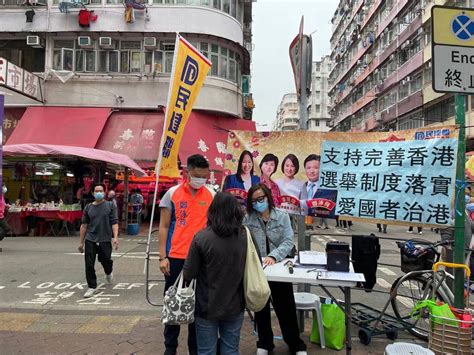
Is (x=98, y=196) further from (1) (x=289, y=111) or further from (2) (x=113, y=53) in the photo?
(1) (x=289, y=111)

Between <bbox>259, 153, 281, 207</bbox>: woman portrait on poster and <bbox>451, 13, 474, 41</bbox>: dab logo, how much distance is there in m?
2.65

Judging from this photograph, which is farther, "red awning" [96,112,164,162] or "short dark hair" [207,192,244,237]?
"red awning" [96,112,164,162]

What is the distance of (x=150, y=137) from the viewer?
62.3 ft

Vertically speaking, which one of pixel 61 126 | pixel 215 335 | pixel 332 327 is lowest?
pixel 332 327

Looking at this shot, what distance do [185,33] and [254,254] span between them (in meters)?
18.6

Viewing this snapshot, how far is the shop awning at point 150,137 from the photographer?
1847cm

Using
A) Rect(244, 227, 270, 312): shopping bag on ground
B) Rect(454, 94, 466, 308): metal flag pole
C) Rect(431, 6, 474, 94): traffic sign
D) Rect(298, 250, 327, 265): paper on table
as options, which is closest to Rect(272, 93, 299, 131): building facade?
Rect(298, 250, 327, 265): paper on table

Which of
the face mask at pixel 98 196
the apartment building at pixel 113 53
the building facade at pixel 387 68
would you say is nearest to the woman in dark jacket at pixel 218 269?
the face mask at pixel 98 196

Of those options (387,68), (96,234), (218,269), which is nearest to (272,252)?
(218,269)

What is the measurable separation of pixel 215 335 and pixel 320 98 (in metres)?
90.8

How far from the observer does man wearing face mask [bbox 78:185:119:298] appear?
691 centimetres

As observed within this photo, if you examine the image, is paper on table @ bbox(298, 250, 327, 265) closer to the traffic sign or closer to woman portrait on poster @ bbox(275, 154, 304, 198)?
woman portrait on poster @ bbox(275, 154, 304, 198)

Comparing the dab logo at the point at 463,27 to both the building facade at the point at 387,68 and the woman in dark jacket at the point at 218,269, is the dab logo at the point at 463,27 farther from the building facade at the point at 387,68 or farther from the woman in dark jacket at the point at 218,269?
the building facade at the point at 387,68

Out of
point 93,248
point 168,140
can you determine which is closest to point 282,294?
point 168,140
